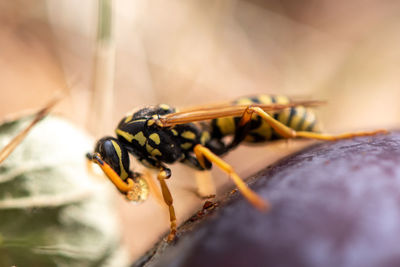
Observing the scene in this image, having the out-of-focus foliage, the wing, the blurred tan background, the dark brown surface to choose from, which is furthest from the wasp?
the blurred tan background

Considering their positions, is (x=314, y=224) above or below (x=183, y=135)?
below

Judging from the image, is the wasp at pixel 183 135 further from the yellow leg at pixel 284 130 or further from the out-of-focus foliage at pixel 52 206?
the out-of-focus foliage at pixel 52 206

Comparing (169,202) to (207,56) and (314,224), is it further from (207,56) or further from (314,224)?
(207,56)

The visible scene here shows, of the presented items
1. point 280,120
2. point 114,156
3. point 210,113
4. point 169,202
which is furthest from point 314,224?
point 280,120

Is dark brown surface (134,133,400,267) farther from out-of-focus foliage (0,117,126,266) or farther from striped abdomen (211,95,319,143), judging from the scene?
striped abdomen (211,95,319,143)

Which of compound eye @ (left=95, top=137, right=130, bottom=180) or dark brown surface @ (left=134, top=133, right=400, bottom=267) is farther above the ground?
compound eye @ (left=95, top=137, right=130, bottom=180)

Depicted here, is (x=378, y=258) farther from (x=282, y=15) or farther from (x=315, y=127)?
(x=282, y=15)
